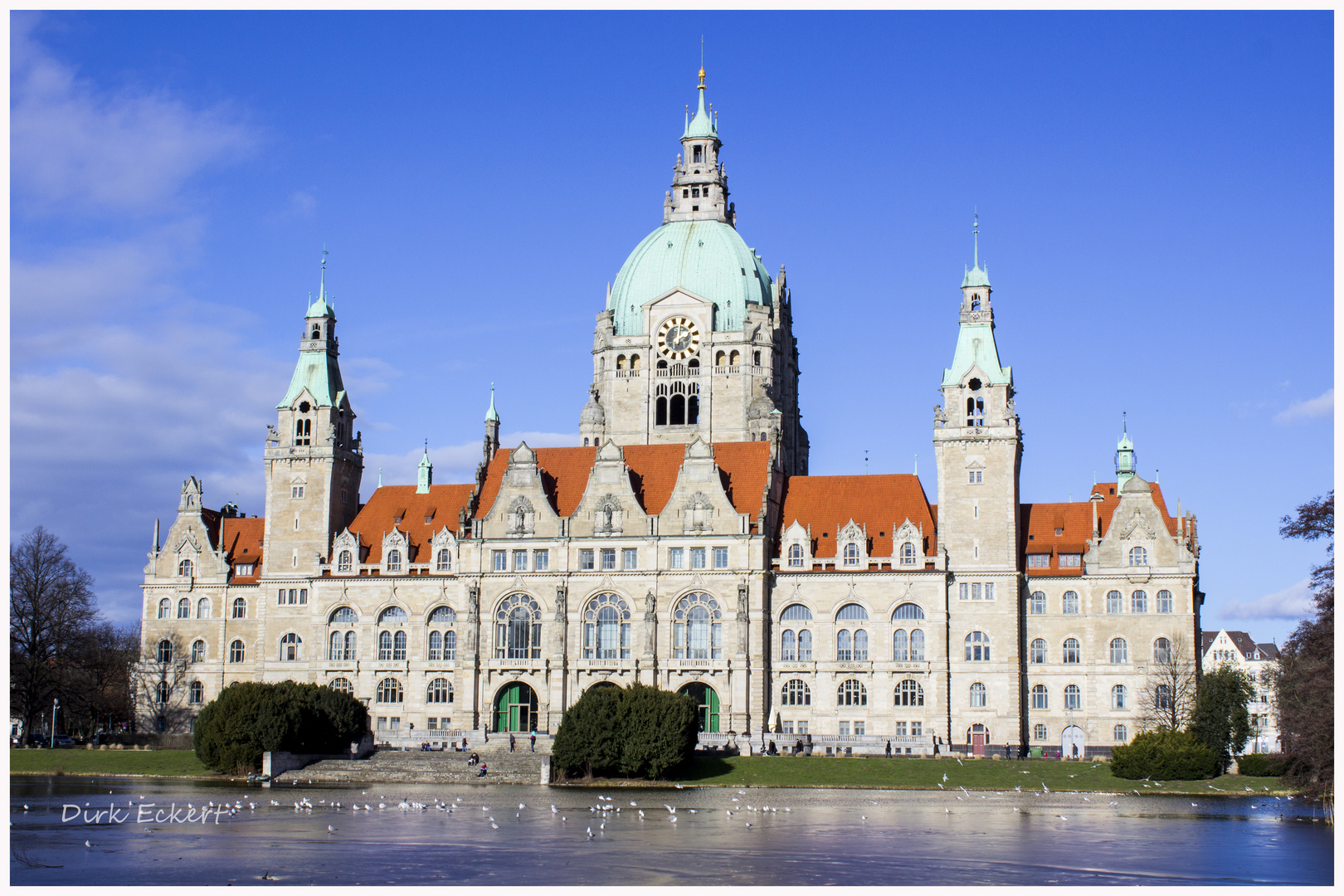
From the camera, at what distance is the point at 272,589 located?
103125mm

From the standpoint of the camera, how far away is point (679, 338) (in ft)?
375

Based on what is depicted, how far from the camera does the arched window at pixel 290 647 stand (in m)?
102

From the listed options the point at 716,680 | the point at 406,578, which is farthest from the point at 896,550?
the point at 406,578

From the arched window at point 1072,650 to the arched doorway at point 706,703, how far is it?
68.0 ft

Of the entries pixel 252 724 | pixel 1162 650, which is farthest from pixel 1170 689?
pixel 252 724


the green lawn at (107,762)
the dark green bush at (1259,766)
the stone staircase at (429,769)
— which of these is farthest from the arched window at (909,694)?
the green lawn at (107,762)

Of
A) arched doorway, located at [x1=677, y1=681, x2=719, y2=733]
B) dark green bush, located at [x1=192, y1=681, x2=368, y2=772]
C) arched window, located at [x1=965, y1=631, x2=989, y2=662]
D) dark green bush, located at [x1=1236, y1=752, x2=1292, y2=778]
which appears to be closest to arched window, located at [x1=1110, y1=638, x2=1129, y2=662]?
arched window, located at [x1=965, y1=631, x2=989, y2=662]

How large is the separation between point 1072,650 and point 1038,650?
1.96 metres

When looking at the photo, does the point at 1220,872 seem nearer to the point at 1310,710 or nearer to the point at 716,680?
the point at 1310,710

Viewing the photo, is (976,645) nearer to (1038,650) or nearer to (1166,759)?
(1038,650)

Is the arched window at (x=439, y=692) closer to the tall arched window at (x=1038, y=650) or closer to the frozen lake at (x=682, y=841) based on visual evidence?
the frozen lake at (x=682, y=841)

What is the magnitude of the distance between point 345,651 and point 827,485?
32163 mm

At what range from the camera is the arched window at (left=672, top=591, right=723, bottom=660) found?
94.1 meters

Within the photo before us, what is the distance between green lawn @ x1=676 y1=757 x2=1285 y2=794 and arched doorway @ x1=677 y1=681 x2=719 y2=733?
10844 mm
